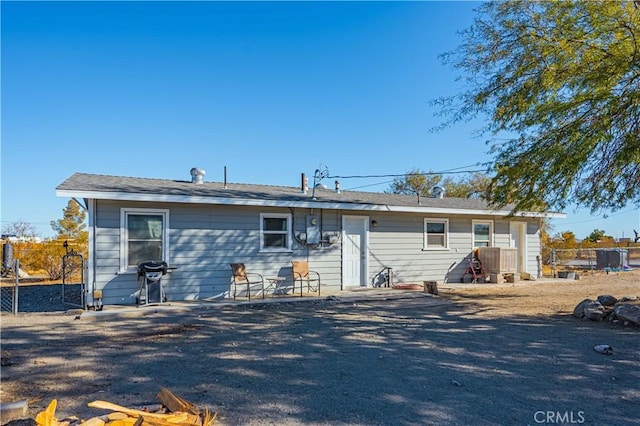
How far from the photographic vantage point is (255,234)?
34.3 ft

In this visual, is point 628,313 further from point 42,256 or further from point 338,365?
point 42,256

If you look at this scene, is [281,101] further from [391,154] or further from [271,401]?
[271,401]

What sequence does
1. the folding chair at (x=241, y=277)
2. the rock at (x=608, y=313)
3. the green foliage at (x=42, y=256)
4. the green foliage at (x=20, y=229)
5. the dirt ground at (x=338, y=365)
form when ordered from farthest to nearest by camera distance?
the green foliage at (x=20, y=229)
the green foliage at (x=42, y=256)
the folding chair at (x=241, y=277)
the rock at (x=608, y=313)
the dirt ground at (x=338, y=365)

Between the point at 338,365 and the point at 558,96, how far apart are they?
651cm

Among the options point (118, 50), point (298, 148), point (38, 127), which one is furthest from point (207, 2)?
point (298, 148)

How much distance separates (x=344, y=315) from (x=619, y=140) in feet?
19.3

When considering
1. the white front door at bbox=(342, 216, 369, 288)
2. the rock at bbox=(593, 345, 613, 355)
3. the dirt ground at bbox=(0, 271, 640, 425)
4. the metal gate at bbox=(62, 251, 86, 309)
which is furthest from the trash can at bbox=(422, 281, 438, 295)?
the metal gate at bbox=(62, 251, 86, 309)

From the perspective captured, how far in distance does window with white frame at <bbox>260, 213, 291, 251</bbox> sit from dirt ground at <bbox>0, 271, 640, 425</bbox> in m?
2.51

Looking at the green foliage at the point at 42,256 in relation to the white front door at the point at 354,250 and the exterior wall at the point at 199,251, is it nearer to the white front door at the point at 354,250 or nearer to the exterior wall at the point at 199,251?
the exterior wall at the point at 199,251

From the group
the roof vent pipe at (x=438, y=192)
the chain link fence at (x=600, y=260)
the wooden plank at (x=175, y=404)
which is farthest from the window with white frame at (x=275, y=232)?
the chain link fence at (x=600, y=260)

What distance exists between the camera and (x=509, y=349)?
5.48 meters

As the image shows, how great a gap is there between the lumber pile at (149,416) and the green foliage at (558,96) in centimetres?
716

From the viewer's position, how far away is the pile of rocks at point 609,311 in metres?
6.88

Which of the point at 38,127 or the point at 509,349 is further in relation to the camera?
the point at 38,127
